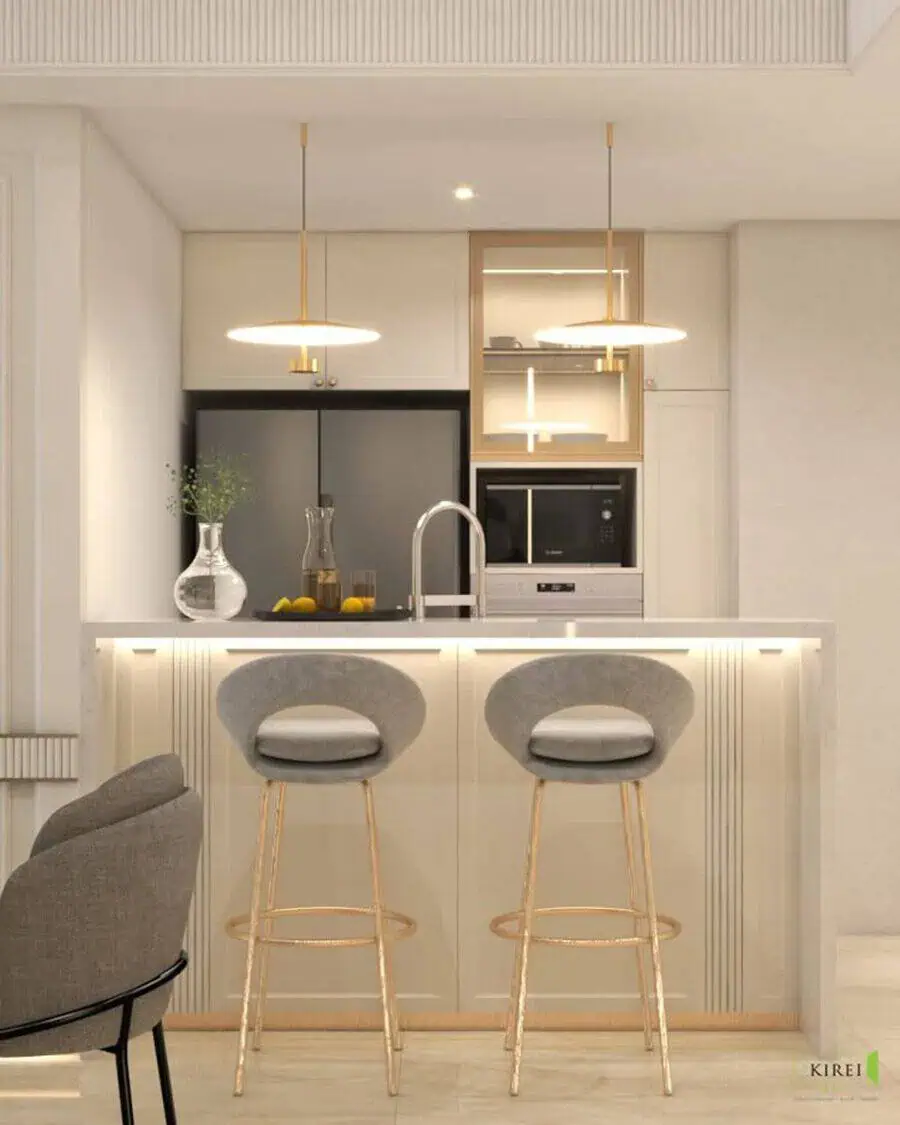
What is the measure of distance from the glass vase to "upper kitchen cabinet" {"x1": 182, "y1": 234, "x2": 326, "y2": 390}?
5.54 ft

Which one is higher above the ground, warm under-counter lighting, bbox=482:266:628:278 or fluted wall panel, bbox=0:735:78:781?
warm under-counter lighting, bbox=482:266:628:278

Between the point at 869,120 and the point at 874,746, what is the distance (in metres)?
2.29

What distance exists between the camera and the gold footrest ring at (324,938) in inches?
146

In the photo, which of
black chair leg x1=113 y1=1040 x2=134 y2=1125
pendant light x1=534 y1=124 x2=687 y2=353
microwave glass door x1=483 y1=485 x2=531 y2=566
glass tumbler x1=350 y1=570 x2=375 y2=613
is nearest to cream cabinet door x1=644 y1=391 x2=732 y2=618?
microwave glass door x1=483 y1=485 x2=531 y2=566

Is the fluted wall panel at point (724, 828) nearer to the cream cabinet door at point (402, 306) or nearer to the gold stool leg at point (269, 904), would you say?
the gold stool leg at point (269, 904)

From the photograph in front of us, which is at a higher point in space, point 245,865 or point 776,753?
point 776,753

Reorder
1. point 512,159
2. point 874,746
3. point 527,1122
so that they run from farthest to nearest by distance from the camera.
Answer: point 874,746 < point 512,159 < point 527,1122

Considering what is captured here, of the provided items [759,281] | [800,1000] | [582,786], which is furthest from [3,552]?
[759,281]

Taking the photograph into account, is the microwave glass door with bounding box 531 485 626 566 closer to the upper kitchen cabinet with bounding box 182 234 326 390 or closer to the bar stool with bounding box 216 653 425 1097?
the upper kitchen cabinet with bounding box 182 234 326 390

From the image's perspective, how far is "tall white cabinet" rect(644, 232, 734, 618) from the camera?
220 inches

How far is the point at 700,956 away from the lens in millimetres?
4090

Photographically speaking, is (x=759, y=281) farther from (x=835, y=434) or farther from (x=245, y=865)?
(x=245, y=865)

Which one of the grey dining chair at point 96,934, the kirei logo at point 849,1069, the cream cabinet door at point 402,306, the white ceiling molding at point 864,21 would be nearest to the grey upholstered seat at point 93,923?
the grey dining chair at point 96,934

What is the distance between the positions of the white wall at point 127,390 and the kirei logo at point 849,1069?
7.49 ft
